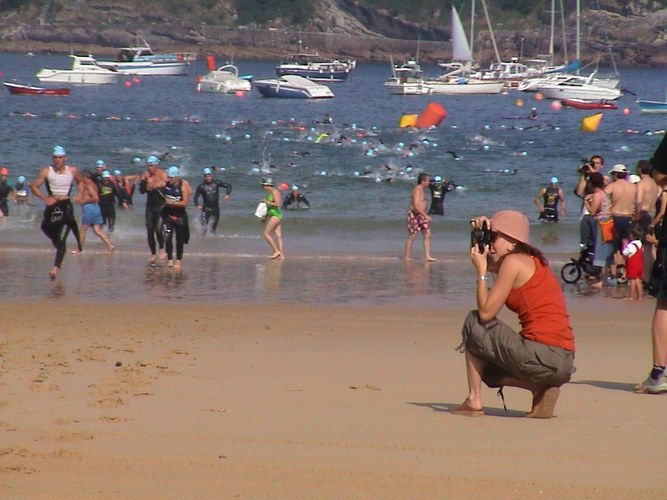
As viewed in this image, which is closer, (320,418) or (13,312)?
(320,418)

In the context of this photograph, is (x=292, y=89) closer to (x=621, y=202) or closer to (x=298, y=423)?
(x=621, y=202)

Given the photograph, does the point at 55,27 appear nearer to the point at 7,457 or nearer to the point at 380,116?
the point at 380,116

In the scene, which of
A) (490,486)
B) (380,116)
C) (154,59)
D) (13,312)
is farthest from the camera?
(154,59)

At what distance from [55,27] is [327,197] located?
332 feet

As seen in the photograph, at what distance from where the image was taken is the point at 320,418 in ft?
19.9

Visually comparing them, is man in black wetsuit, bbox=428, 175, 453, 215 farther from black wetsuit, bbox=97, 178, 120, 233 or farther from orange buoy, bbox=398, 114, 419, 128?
orange buoy, bbox=398, 114, 419, 128

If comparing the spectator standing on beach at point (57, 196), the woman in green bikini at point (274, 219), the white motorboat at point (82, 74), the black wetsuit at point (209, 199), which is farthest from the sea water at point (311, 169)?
the white motorboat at point (82, 74)

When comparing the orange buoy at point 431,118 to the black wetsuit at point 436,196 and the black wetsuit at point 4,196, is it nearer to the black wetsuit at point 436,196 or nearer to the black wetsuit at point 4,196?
the black wetsuit at point 436,196

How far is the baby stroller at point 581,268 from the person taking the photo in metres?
13.7

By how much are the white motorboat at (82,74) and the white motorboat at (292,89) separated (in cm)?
1534

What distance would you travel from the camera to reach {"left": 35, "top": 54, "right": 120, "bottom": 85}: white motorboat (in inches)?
3241

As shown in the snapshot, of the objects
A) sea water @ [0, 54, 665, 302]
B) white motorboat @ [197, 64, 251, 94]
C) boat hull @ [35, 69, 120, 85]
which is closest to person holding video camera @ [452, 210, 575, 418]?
sea water @ [0, 54, 665, 302]

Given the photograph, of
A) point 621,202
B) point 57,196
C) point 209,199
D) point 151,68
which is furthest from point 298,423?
point 151,68

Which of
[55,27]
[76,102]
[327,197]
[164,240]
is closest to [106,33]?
[55,27]
